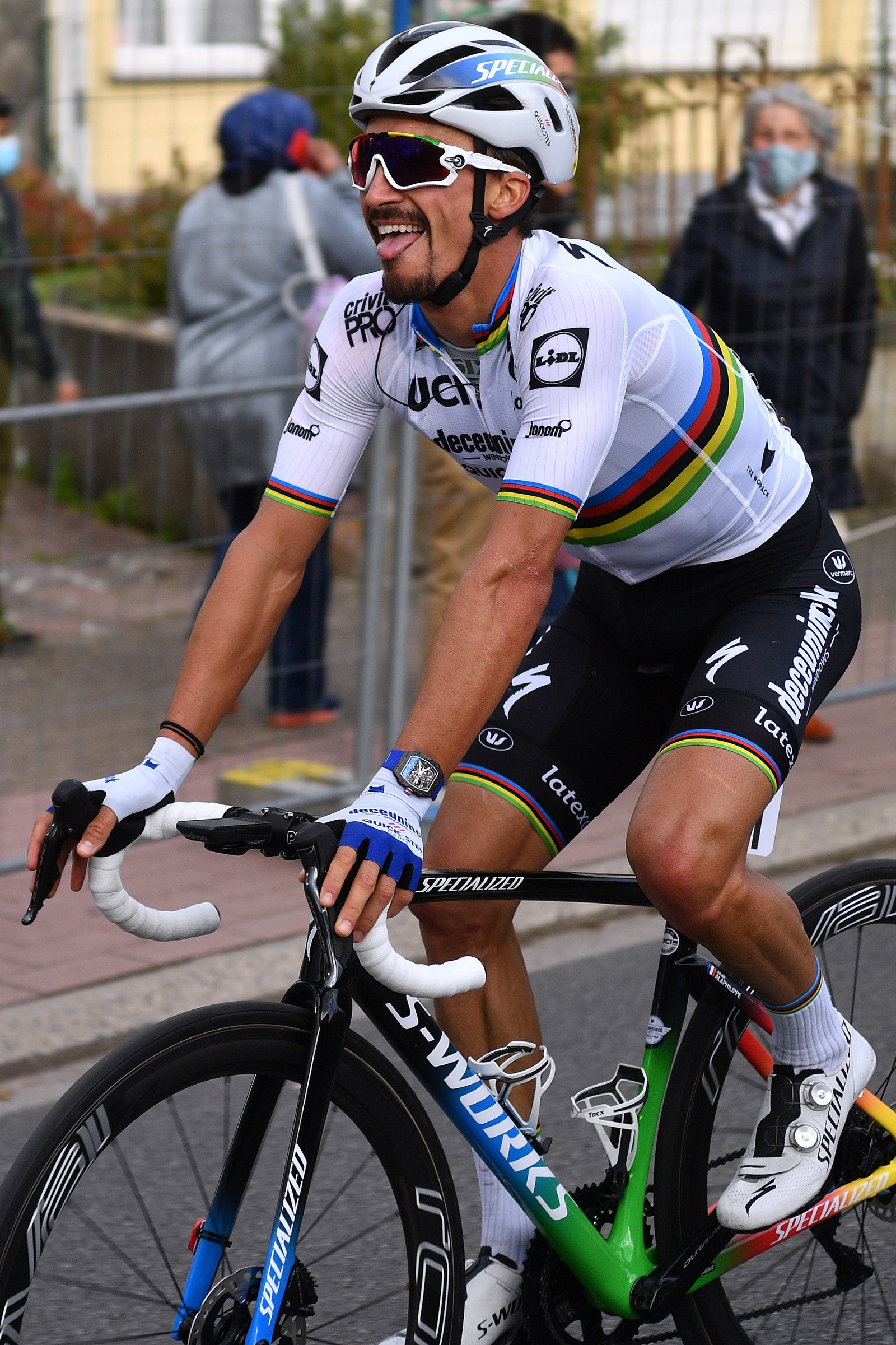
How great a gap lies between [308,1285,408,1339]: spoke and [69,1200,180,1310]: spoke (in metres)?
0.22

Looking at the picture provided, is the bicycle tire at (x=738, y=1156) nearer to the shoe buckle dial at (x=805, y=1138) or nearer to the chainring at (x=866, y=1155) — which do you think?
the chainring at (x=866, y=1155)

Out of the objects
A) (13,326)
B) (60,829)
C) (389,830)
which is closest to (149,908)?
(60,829)

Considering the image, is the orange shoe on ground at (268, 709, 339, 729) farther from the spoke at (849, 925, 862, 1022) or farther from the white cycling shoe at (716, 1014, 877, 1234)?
the white cycling shoe at (716, 1014, 877, 1234)

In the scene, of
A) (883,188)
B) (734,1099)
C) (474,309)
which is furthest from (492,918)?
(883,188)

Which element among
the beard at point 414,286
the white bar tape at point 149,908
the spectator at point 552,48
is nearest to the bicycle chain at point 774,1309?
the white bar tape at point 149,908

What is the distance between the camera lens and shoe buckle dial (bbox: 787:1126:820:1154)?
287 centimetres

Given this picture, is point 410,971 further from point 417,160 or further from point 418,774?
point 417,160

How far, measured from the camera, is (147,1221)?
8.63 ft

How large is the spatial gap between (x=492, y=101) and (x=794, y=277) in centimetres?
425

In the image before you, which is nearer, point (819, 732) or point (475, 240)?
point (475, 240)

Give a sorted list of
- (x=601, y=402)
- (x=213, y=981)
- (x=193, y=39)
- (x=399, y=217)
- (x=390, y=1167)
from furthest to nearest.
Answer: (x=193, y=39) → (x=213, y=981) → (x=399, y=217) → (x=601, y=402) → (x=390, y=1167)

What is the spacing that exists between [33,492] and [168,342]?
106 inches

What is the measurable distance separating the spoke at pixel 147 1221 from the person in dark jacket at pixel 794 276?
15.3 ft

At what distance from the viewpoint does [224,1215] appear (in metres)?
2.44
